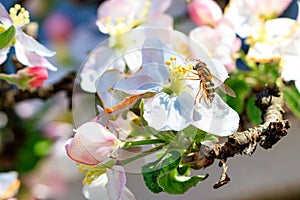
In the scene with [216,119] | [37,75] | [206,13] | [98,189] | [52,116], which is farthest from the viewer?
[52,116]

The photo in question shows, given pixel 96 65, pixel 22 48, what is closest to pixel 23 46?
pixel 22 48

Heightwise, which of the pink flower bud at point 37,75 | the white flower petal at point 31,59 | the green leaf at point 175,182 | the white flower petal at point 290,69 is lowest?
the pink flower bud at point 37,75

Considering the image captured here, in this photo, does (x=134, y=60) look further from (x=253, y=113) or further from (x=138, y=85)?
(x=253, y=113)

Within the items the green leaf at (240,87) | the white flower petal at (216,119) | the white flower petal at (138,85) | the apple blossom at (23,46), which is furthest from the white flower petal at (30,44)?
the green leaf at (240,87)

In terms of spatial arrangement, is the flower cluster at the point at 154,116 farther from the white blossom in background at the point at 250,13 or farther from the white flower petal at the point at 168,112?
the white blossom in background at the point at 250,13

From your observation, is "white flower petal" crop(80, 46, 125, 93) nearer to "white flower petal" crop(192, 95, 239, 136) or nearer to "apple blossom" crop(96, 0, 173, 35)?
"apple blossom" crop(96, 0, 173, 35)
